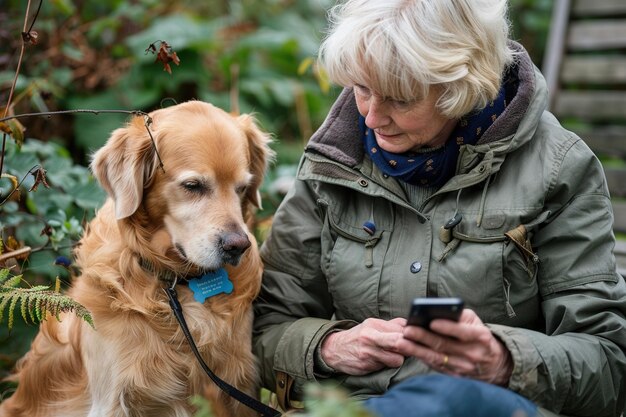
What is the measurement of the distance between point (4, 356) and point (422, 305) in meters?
2.36

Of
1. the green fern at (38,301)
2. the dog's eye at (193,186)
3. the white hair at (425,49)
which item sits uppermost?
the white hair at (425,49)

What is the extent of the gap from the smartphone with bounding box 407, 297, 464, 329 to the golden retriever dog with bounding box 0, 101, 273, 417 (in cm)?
88

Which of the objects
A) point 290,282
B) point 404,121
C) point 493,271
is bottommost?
point 290,282

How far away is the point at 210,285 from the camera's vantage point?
2.82m

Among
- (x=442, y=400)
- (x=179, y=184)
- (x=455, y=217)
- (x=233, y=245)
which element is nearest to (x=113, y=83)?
(x=179, y=184)

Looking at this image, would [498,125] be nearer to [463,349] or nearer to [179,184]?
[463,349]

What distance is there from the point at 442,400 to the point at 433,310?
32cm

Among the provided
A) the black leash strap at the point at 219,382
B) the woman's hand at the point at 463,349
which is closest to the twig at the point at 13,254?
the black leash strap at the point at 219,382

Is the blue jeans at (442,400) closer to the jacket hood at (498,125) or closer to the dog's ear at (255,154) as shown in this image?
the jacket hood at (498,125)

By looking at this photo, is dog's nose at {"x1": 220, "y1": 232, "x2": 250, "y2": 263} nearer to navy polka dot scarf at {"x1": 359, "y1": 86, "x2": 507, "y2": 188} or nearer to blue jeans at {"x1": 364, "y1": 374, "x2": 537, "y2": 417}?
navy polka dot scarf at {"x1": 359, "y1": 86, "x2": 507, "y2": 188}

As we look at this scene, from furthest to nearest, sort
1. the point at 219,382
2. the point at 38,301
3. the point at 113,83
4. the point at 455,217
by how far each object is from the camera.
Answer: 1. the point at 113,83
2. the point at 219,382
3. the point at 455,217
4. the point at 38,301

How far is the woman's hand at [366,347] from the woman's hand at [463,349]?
8.1 inches

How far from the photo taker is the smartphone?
6.44 feet

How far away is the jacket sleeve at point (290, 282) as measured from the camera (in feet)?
9.27
